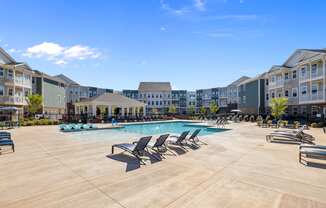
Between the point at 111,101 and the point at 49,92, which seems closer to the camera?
the point at 111,101

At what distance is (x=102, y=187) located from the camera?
183 inches

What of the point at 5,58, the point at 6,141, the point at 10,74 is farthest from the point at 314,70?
the point at 5,58

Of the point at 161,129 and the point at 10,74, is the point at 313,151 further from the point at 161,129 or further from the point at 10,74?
the point at 10,74

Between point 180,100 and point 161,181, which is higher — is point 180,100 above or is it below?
above

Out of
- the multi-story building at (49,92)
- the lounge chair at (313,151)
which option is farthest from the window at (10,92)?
the lounge chair at (313,151)

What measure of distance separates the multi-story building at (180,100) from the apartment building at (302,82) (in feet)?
139

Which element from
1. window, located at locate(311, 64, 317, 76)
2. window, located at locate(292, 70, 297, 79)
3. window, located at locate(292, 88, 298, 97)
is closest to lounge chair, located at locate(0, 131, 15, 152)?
window, located at locate(311, 64, 317, 76)

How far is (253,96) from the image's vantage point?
3906 cm

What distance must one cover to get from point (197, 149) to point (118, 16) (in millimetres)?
10775

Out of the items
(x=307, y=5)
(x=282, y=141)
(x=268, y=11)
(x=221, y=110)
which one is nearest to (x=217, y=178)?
(x=282, y=141)

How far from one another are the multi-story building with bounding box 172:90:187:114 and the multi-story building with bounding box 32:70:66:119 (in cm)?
4175

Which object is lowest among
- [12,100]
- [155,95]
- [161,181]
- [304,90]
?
[161,181]

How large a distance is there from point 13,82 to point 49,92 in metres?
9.39

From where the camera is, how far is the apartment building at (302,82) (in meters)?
23.8
